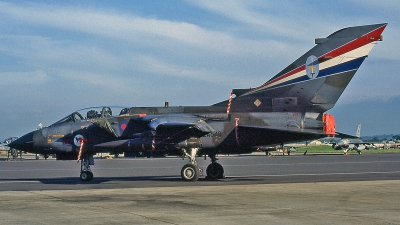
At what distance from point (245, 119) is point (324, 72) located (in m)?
3.55

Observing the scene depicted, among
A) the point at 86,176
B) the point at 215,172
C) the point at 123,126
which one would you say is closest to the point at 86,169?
the point at 86,176

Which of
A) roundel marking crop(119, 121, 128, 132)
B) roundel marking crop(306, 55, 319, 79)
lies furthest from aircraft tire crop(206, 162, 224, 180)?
Result: roundel marking crop(306, 55, 319, 79)

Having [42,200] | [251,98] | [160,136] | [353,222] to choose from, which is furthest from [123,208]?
[251,98]

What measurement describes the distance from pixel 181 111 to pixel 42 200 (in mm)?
9017

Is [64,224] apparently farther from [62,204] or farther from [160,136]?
[160,136]

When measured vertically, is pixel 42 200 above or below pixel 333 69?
below

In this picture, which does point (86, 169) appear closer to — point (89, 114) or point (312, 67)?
point (89, 114)

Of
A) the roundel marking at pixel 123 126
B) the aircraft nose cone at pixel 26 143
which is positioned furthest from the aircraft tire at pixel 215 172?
the aircraft nose cone at pixel 26 143

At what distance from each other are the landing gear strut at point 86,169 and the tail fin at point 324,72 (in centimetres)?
730

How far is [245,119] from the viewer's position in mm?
21344

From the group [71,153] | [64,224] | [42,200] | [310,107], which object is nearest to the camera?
[64,224]

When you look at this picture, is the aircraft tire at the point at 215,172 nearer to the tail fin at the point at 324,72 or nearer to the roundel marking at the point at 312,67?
the tail fin at the point at 324,72

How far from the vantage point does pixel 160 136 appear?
21.1m

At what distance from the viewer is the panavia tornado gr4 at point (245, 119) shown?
20.7 metres
